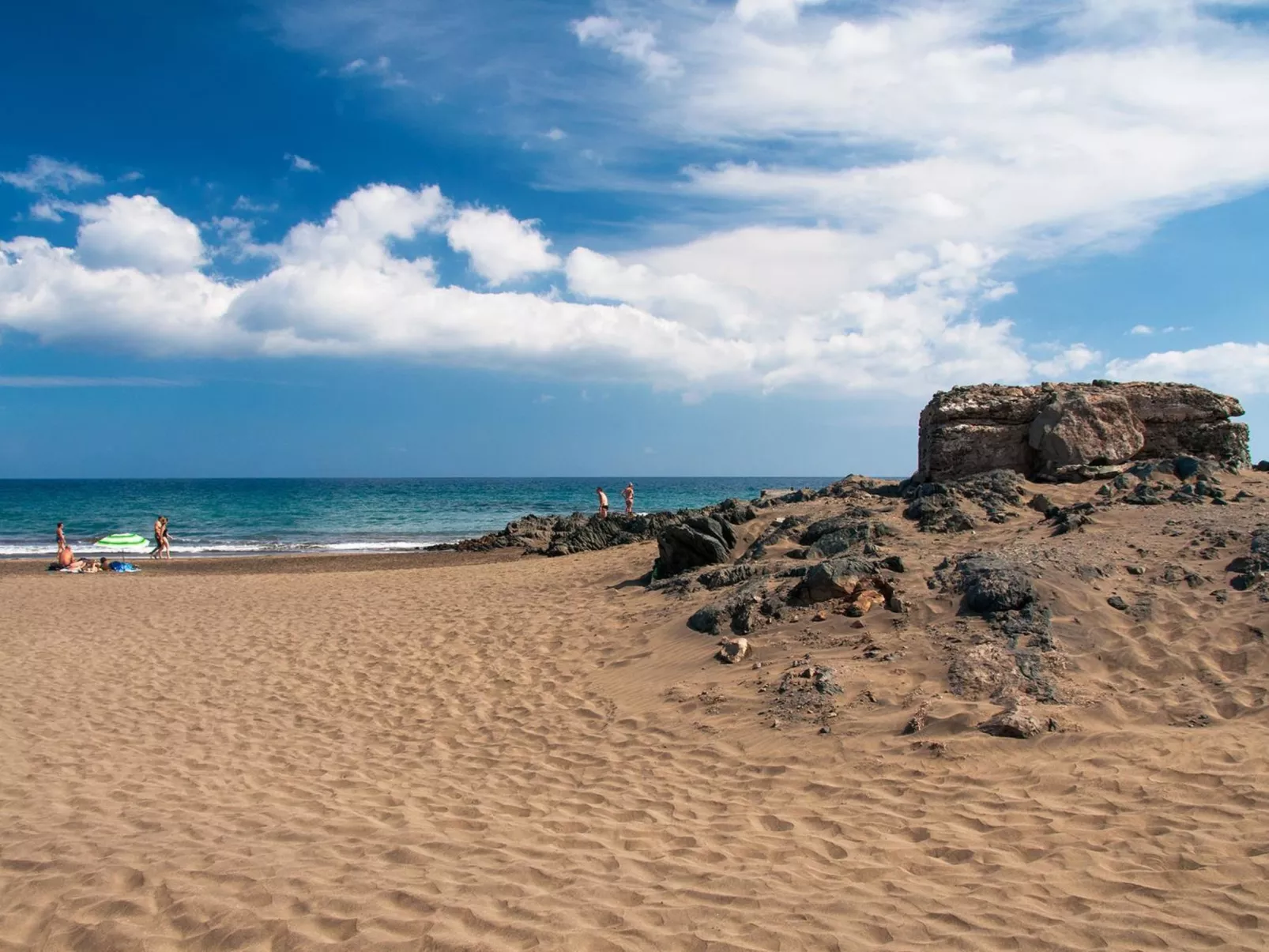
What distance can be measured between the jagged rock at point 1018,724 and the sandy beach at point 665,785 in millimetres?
89

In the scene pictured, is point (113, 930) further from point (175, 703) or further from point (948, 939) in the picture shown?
point (175, 703)

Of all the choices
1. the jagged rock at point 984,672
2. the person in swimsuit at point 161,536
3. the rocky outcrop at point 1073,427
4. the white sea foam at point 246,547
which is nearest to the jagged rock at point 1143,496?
the rocky outcrop at point 1073,427

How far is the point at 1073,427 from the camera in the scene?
12719 millimetres

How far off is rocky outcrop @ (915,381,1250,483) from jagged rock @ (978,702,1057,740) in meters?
7.58

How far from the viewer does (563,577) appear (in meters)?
16.5

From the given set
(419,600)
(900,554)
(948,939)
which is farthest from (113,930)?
(419,600)

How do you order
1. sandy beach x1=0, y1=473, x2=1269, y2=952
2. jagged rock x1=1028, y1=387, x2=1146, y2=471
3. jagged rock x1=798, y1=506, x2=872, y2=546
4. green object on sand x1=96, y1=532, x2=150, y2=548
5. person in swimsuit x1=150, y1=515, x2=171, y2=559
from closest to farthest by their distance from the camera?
A: 1. sandy beach x1=0, y1=473, x2=1269, y2=952
2. jagged rock x1=798, y1=506, x2=872, y2=546
3. jagged rock x1=1028, y1=387, x2=1146, y2=471
4. green object on sand x1=96, y1=532, x2=150, y2=548
5. person in swimsuit x1=150, y1=515, x2=171, y2=559

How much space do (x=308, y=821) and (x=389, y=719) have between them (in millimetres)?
2722

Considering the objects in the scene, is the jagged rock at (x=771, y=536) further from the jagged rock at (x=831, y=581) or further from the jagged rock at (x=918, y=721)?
the jagged rock at (x=918, y=721)

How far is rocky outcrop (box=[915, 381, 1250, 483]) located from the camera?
1270cm

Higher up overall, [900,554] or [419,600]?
[900,554]

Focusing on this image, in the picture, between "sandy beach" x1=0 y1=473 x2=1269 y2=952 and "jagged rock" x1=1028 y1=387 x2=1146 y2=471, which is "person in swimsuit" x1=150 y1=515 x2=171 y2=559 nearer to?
"sandy beach" x1=0 y1=473 x2=1269 y2=952

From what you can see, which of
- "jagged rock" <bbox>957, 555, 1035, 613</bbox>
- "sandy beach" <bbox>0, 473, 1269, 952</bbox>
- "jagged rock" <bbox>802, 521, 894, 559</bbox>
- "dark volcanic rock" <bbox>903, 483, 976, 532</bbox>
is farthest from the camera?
"dark volcanic rock" <bbox>903, 483, 976, 532</bbox>

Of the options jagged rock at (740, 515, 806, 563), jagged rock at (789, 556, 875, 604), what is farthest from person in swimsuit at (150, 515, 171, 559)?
jagged rock at (789, 556, 875, 604)
